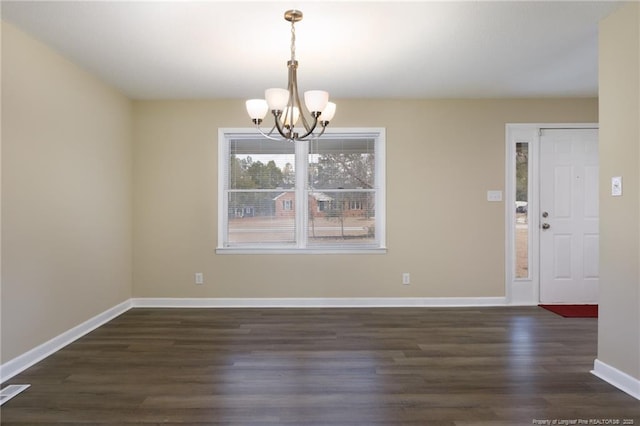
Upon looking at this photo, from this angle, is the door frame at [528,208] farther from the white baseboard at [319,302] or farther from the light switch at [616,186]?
the light switch at [616,186]

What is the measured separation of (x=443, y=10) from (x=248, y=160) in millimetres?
2631

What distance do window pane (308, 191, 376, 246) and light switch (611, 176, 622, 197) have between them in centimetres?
232

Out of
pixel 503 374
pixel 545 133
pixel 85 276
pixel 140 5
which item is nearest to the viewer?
pixel 140 5

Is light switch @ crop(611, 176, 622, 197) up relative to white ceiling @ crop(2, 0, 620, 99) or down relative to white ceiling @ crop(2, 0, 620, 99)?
down

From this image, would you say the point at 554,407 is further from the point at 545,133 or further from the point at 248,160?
the point at 248,160

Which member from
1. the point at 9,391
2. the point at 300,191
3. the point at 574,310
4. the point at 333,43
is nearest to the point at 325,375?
the point at 9,391

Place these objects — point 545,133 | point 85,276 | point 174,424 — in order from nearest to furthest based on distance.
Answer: point 174,424
point 85,276
point 545,133

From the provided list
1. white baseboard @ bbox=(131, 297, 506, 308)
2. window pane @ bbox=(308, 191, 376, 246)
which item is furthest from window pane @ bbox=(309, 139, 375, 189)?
white baseboard @ bbox=(131, 297, 506, 308)

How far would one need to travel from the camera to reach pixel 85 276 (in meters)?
3.32

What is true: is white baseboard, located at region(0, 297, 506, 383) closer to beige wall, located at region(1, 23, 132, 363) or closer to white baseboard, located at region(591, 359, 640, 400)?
beige wall, located at region(1, 23, 132, 363)

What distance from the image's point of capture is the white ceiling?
2.29 metres

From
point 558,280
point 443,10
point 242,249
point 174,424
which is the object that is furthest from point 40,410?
point 558,280

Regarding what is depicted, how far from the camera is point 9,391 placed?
88.7 inches

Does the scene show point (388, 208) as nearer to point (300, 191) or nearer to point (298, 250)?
point (300, 191)
